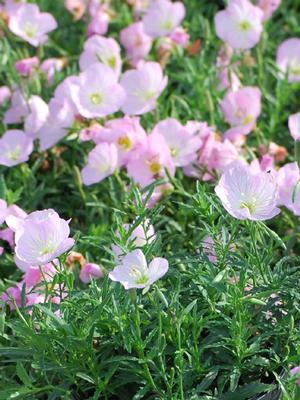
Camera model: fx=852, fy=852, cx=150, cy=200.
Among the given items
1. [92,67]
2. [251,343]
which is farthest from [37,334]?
[92,67]

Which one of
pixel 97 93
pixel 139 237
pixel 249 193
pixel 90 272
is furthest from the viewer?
pixel 97 93

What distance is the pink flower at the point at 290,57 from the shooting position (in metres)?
2.49

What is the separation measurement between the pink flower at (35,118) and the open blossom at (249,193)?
2.82ft

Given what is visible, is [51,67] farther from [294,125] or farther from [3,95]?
[294,125]

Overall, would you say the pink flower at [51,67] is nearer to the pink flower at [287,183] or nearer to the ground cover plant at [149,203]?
the ground cover plant at [149,203]

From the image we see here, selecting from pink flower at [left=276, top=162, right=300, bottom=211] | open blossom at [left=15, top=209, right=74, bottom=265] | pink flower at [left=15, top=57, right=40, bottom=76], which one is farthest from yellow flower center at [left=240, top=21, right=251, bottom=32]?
open blossom at [left=15, top=209, right=74, bottom=265]

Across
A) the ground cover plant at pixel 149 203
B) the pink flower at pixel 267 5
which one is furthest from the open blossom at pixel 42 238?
the pink flower at pixel 267 5

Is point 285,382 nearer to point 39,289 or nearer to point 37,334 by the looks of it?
point 37,334

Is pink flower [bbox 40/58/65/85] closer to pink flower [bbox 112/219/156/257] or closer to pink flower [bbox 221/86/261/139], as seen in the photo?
pink flower [bbox 221/86/261/139]

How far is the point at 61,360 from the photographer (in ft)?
5.01

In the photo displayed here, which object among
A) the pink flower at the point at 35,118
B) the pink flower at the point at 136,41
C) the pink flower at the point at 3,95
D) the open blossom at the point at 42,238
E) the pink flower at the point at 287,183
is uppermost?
the open blossom at the point at 42,238

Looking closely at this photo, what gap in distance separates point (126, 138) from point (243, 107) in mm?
381

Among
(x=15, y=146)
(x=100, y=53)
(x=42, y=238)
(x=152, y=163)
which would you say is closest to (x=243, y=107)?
(x=152, y=163)

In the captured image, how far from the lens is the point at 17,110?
244cm
